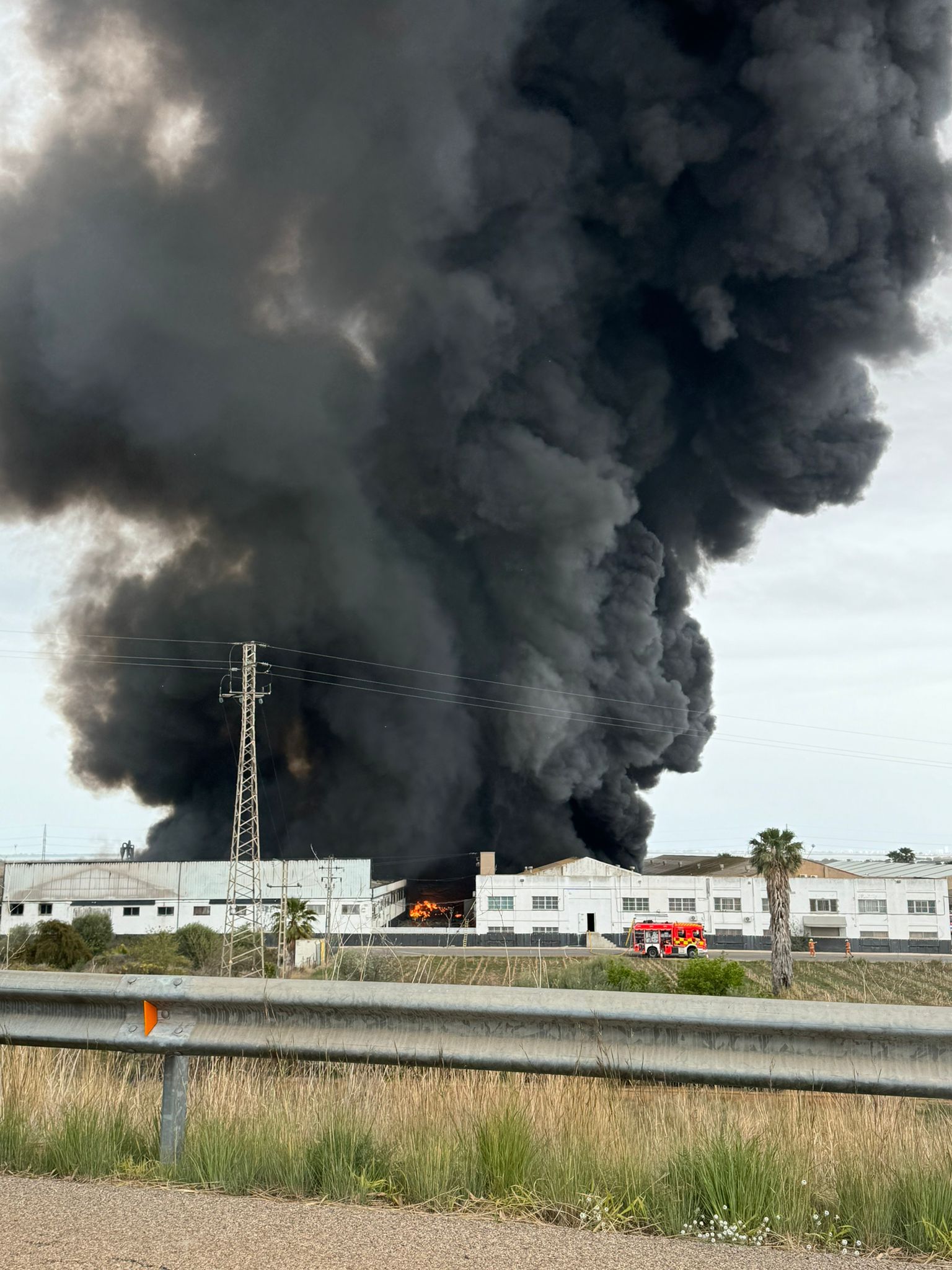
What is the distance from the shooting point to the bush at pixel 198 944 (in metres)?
52.5

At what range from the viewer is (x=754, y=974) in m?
49.5

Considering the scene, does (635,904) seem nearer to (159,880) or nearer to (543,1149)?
(159,880)

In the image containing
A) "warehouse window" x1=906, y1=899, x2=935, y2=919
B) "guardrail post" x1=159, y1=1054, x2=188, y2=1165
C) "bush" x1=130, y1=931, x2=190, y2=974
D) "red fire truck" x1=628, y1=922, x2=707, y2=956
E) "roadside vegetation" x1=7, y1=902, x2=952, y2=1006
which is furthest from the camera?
"warehouse window" x1=906, y1=899, x2=935, y2=919

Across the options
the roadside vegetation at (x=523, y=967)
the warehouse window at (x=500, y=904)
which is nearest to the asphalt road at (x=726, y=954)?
the roadside vegetation at (x=523, y=967)

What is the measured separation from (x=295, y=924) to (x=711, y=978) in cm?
2366

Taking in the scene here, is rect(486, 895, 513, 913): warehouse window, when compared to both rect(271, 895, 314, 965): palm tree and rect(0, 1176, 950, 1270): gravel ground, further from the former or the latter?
rect(0, 1176, 950, 1270): gravel ground

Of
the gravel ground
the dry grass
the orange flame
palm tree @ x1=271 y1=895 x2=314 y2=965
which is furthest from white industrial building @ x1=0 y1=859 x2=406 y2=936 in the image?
the gravel ground

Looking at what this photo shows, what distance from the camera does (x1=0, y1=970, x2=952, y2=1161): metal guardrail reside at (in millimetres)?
3961

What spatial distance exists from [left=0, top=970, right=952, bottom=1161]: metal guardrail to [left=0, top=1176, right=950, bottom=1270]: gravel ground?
0.59m

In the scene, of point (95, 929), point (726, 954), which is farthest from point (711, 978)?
point (95, 929)

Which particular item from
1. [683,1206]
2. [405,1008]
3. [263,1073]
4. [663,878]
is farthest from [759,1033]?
[663,878]

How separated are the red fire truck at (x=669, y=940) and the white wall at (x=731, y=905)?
7.21 m

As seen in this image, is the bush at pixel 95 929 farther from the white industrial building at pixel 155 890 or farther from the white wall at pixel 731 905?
the white wall at pixel 731 905

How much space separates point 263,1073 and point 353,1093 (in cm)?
56
